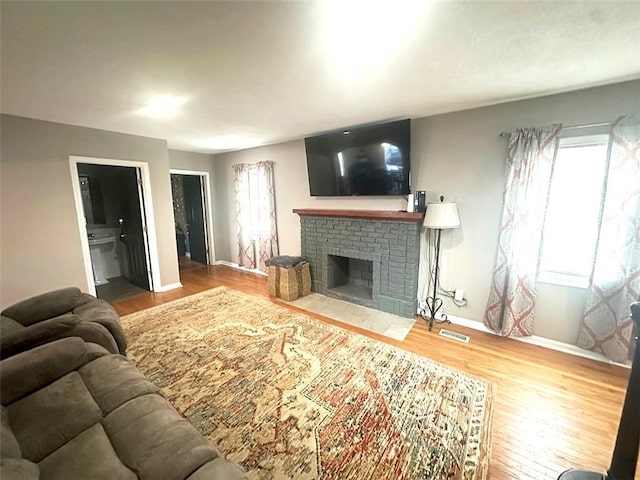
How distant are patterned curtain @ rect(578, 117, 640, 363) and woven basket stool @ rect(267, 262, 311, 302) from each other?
122 inches

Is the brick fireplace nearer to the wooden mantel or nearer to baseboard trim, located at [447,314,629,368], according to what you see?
the wooden mantel

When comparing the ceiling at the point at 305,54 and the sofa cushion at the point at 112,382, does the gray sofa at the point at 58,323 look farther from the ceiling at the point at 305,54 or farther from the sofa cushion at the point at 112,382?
the ceiling at the point at 305,54

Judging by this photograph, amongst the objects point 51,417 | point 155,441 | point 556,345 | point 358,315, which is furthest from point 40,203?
point 556,345

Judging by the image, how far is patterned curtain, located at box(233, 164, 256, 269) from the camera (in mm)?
4969

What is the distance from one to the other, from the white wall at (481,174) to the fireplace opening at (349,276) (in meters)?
0.88

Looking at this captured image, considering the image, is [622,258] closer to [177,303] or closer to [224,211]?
[177,303]

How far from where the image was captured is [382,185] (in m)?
3.22

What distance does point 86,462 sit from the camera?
0.95m

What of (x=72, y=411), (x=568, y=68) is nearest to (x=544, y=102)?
(x=568, y=68)

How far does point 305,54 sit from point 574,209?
8.92ft

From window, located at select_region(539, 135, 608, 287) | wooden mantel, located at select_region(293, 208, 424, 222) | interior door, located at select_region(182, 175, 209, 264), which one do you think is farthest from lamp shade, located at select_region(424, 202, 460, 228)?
interior door, located at select_region(182, 175, 209, 264)

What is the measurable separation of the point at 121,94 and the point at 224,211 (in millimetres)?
3537

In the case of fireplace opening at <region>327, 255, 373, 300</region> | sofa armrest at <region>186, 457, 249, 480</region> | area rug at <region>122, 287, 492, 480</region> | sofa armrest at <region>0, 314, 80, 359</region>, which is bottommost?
area rug at <region>122, 287, 492, 480</region>

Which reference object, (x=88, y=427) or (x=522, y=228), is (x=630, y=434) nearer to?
(x=522, y=228)
